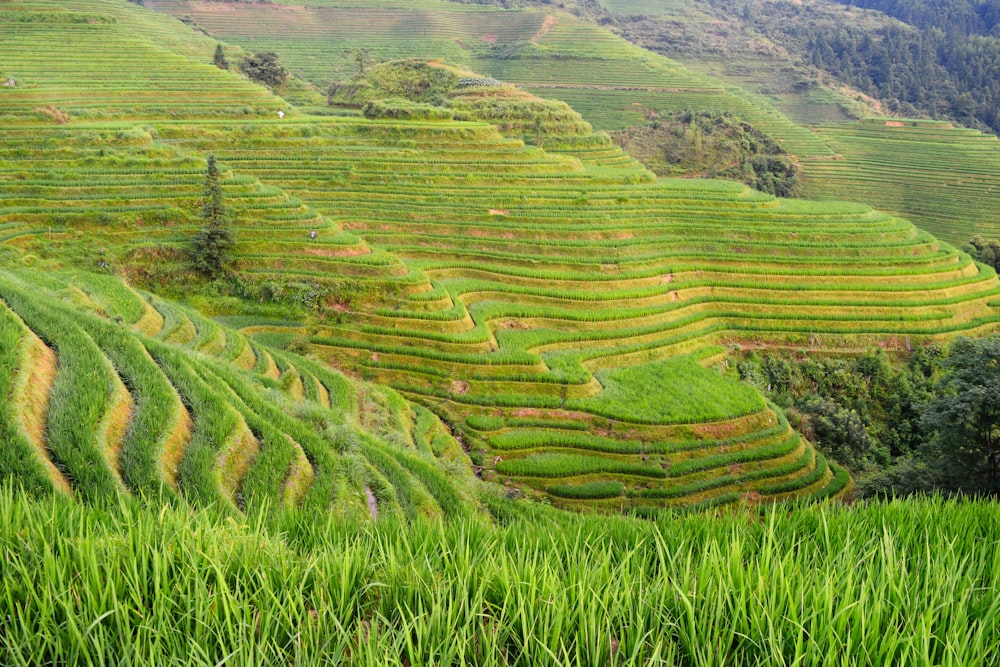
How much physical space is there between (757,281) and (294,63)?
59970 millimetres

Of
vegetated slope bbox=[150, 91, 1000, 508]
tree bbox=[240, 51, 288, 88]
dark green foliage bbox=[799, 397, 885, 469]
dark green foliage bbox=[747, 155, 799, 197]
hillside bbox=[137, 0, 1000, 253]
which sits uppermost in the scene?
hillside bbox=[137, 0, 1000, 253]

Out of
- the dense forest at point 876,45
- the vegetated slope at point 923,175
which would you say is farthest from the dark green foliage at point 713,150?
the dense forest at point 876,45

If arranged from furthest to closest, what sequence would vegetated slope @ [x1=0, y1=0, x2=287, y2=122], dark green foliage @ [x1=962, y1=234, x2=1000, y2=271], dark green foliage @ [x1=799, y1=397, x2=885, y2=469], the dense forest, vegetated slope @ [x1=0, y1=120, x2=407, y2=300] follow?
1. the dense forest
2. dark green foliage @ [x1=962, y1=234, x2=1000, y2=271]
3. vegetated slope @ [x1=0, y1=0, x2=287, y2=122]
4. vegetated slope @ [x1=0, y1=120, x2=407, y2=300]
5. dark green foliage @ [x1=799, y1=397, x2=885, y2=469]

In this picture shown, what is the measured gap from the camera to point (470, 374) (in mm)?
19000

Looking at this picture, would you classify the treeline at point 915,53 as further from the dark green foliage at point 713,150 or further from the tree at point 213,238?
the tree at point 213,238

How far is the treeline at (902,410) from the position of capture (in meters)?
12.0

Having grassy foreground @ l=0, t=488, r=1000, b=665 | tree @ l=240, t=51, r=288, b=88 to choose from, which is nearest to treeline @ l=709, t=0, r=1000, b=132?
tree @ l=240, t=51, r=288, b=88

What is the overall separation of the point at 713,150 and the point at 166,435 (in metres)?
52.5

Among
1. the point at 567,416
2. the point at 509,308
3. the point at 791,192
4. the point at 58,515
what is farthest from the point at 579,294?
the point at 791,192

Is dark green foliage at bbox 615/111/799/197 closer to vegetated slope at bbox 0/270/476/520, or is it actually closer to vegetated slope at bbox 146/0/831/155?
vegetated slope at bbox 146/0/831/155

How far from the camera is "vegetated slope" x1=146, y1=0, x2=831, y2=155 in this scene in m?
60.2

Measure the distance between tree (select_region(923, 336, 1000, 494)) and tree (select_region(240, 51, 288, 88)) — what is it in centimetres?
5108

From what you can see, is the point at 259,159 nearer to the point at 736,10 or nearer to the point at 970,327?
the point at 970,327

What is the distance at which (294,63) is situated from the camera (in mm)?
67188
